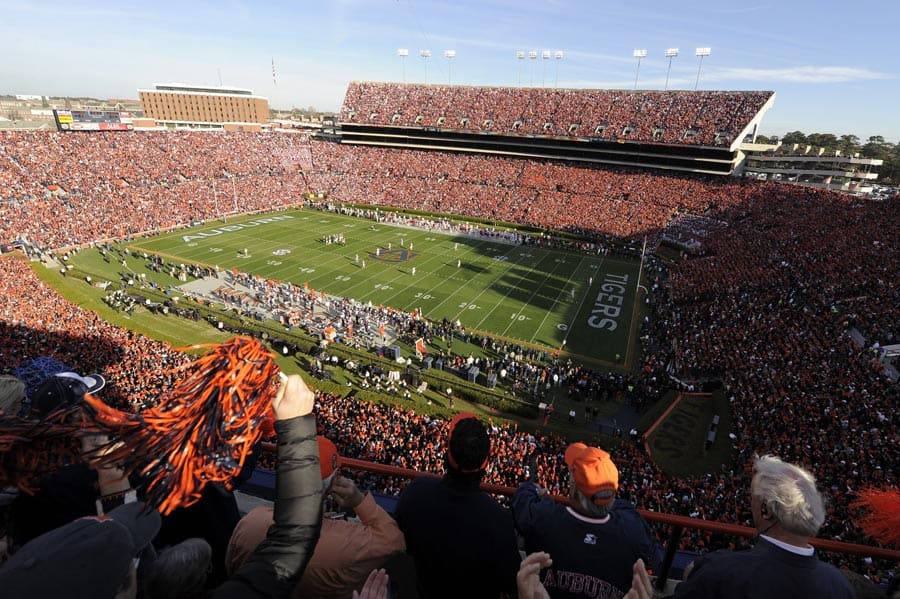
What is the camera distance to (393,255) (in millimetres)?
36031

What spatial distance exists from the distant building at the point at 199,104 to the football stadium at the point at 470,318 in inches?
2153

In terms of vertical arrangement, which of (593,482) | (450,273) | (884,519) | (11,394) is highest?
(11,394)

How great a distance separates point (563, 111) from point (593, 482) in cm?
6184

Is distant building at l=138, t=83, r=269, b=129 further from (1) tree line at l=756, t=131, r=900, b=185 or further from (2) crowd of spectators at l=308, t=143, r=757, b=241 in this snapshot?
(1) tree line at l=756, t=131, r=900, b=185

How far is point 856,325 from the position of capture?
18625 mm

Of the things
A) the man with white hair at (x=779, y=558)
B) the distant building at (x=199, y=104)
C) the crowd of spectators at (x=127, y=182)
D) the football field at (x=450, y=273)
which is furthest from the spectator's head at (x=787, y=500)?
the distant building at (x=199, y=104)

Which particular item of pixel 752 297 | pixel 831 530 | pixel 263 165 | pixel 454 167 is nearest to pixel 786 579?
pixel 831 530

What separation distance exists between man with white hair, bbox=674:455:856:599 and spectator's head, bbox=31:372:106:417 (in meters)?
3.28

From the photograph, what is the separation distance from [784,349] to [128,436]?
2210 cm

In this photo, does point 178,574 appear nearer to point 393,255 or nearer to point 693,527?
point 693,527

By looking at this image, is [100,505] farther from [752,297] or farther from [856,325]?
[752,297]

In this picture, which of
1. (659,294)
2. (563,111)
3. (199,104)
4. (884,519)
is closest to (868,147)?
(563,111)

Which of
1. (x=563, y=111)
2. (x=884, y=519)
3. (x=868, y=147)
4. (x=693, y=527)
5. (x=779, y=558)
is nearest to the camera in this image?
(x=779, y=558)

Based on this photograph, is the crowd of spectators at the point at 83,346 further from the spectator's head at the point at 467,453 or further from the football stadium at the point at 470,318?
the spectator's head at the point at 467,453
